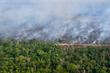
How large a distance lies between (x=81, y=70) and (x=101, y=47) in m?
4.85

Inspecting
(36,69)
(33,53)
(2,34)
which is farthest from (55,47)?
(2,34)

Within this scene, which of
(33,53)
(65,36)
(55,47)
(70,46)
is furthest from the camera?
(65,36)

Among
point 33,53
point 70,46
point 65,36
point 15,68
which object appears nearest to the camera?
point 15,68

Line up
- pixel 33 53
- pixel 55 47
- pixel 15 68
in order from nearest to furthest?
pixel 15 68 < pixel 33 53 < pixel 55 47

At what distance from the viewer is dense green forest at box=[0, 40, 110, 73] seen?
31.6 metres

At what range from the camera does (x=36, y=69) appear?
31422mm

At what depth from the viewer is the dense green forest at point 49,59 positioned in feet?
104

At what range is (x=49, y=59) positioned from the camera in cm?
3316

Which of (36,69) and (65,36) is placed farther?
(65,36)

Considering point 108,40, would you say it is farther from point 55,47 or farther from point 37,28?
point 37,28

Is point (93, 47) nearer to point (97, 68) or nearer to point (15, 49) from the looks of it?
point (97, 68)

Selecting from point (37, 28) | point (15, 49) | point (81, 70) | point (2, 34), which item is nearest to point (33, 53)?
point (15, 49)

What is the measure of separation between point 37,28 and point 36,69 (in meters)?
16.2

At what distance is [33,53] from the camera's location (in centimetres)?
3425
